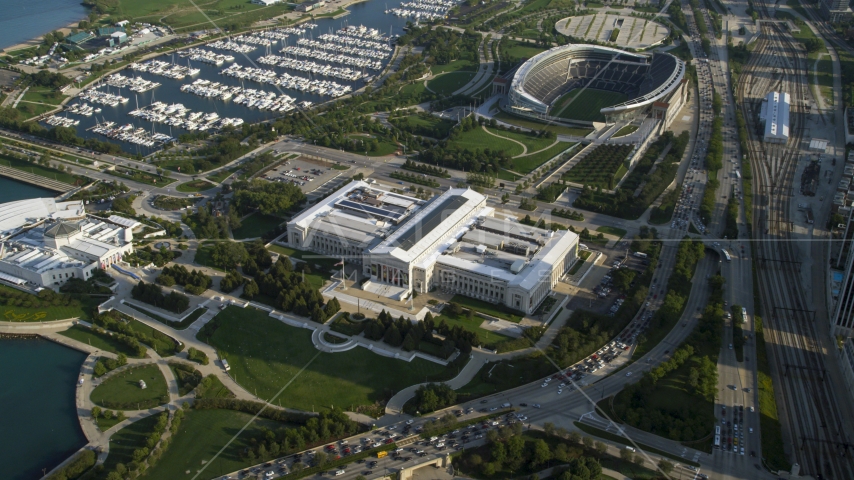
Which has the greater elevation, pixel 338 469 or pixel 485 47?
pixel 485 47

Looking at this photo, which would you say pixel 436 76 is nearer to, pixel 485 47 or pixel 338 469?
pixel 485 47

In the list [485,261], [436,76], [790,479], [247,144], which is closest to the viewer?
[790,479]

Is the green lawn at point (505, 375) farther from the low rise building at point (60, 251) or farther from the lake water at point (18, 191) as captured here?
the lake water at point (18, 191)

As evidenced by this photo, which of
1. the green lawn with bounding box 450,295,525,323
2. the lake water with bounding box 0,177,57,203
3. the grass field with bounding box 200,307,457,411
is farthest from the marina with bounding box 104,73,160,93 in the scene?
the green lawn with bounding box 450,295,525,323

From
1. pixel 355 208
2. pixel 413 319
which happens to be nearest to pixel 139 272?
pixel 355 208

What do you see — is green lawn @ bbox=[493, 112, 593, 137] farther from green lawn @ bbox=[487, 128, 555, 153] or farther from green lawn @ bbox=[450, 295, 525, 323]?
green lawn @ bbox=[450, 295, 525, 323]

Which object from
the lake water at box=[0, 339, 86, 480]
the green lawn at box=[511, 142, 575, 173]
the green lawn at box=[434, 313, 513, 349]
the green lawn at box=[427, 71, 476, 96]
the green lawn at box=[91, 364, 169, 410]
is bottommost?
the lake water at box=[0, 339, 86, 480]

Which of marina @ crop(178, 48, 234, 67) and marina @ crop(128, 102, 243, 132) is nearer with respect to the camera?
marina @ crop(128, 102, 243, 132)

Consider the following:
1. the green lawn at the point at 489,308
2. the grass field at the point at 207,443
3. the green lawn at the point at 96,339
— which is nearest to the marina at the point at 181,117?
the green lawn at the point at 96,339
